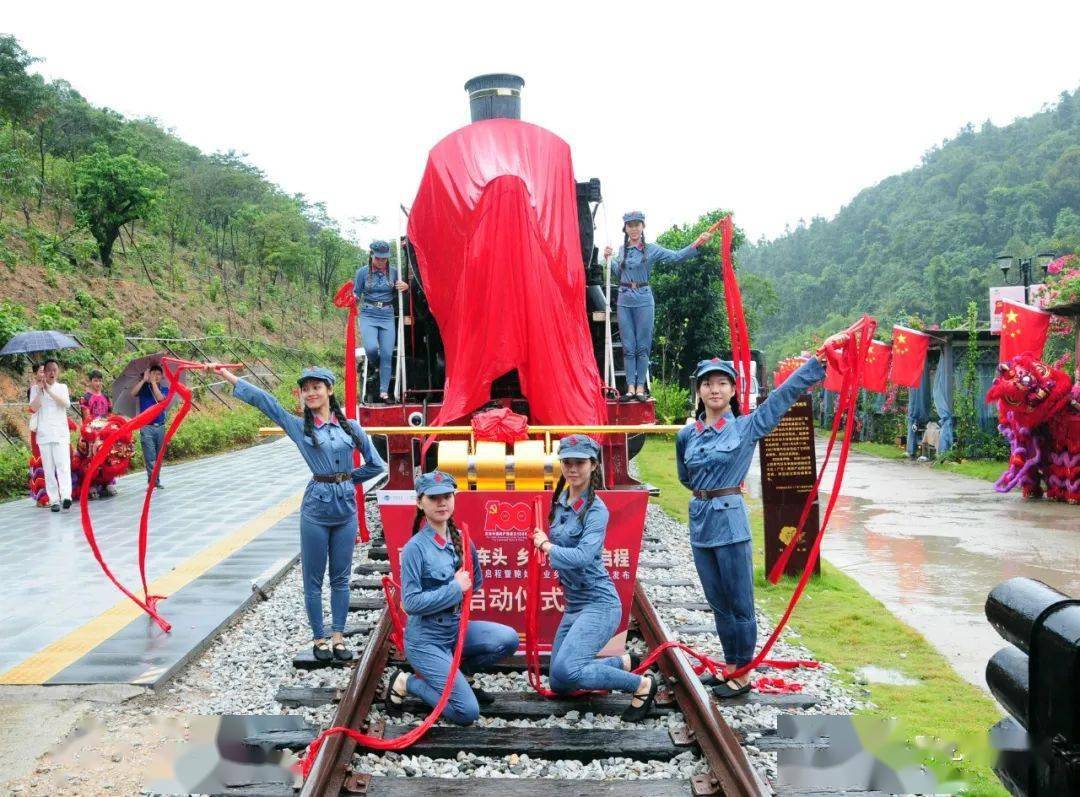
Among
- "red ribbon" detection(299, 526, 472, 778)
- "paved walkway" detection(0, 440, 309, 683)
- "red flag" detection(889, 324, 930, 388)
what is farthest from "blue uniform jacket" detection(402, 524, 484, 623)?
"red flag" detection(889, 324, 930, 388)

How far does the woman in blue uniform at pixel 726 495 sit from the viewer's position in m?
4.26

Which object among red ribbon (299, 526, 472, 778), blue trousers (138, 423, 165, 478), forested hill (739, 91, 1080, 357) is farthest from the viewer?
forested hill (739, 91, 1080, 357)

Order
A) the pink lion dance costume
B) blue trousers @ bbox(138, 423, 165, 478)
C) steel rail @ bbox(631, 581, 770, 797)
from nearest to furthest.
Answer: steel rail @ bbox(631, 581, 770, 797), the pink lion dance costume, blue trousers @ bbox(138, 423, 165, 478)

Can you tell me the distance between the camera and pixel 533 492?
4855 millimetres

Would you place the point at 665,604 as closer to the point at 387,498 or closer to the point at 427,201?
the point at 387,498

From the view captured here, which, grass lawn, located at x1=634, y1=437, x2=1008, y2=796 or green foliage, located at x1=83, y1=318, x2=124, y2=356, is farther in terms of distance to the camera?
green foliage, located at x1=83, y1=318, x2=124, y2=356

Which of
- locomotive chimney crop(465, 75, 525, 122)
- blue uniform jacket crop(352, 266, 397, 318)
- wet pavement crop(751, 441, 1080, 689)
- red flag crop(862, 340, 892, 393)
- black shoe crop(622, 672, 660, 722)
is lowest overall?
wet pavement crop(751, 441, 1080, 689)

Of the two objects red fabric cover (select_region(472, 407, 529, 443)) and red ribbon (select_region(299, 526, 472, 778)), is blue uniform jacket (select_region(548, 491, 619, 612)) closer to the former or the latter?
red ribbon (select_region(299, 526, 472, 778))

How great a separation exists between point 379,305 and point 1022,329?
430 inches

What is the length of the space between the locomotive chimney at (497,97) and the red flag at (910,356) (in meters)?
12.3

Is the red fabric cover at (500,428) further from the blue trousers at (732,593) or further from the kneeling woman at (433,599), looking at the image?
the blue trousers at (732,593)

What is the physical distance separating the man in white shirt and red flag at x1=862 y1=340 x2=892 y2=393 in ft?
51.9

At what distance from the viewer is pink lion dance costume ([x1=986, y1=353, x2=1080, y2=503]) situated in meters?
11.3

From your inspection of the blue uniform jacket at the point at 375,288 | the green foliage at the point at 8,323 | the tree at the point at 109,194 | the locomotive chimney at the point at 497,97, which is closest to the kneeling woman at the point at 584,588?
the blue uniform jacket at the point at 375,288
